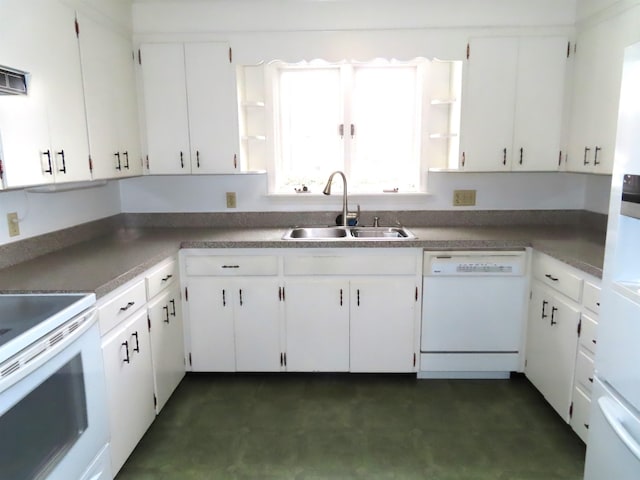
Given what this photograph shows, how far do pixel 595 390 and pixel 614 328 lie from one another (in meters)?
0.28

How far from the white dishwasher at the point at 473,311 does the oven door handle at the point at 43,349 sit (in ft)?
5.93

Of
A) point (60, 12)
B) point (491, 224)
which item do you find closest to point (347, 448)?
point (491, 224)

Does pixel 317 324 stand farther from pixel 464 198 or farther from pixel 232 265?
pixel 464 198

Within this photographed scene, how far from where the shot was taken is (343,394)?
2.69 meters

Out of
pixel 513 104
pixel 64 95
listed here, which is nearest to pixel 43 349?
pixel 64 95

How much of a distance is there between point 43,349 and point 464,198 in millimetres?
2705

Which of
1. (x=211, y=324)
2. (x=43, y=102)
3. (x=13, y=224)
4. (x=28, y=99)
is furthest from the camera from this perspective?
(x=211, y=324)

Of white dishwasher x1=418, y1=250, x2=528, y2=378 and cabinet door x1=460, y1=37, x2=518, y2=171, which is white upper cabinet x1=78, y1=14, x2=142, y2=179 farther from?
cabinet door x1=460, y1=37, x2=518, y2=171

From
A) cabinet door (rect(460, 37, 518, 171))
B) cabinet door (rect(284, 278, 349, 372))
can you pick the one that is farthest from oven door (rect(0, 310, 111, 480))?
cabinet door (rect(460, 37, 518, 171))

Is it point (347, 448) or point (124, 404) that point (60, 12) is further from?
point (347, 448)

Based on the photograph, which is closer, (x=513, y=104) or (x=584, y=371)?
(x=584, y=371)

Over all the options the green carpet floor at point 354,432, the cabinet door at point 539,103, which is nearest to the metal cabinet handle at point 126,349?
the green carpet floor at point 354,432

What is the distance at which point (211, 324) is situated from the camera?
2764mm

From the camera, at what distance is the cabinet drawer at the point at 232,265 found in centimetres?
270
